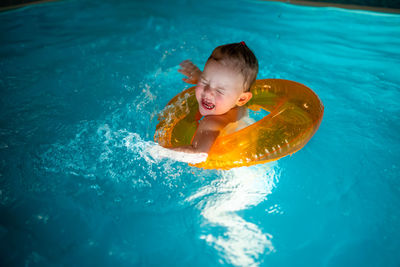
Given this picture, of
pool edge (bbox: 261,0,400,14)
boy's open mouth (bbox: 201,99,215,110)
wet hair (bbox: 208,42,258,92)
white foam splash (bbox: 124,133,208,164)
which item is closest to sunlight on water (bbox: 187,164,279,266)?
white foam splash (bbox: 124,133,208,164)

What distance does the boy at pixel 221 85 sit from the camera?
1.64 metres

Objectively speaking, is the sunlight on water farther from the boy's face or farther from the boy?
the boy's face

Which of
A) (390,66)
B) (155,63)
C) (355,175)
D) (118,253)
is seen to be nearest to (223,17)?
(155,63)

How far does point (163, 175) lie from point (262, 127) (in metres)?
0.75

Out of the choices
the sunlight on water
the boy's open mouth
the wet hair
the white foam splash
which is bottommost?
the sunlight on water

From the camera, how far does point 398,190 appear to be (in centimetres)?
195

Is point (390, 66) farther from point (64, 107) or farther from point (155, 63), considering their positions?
point (64, 107)

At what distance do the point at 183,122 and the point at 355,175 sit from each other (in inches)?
51.7

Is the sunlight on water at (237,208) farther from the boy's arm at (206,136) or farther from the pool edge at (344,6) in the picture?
the pool edge at (344,6)

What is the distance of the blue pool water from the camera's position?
1595 mm

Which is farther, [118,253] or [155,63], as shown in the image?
[155,63]

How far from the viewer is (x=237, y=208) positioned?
183 centimetres

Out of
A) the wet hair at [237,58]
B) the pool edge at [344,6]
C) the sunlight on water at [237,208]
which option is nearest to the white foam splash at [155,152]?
the sunlight on water at [237,208]

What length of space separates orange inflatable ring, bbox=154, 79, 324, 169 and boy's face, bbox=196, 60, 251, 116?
0.20 metres
